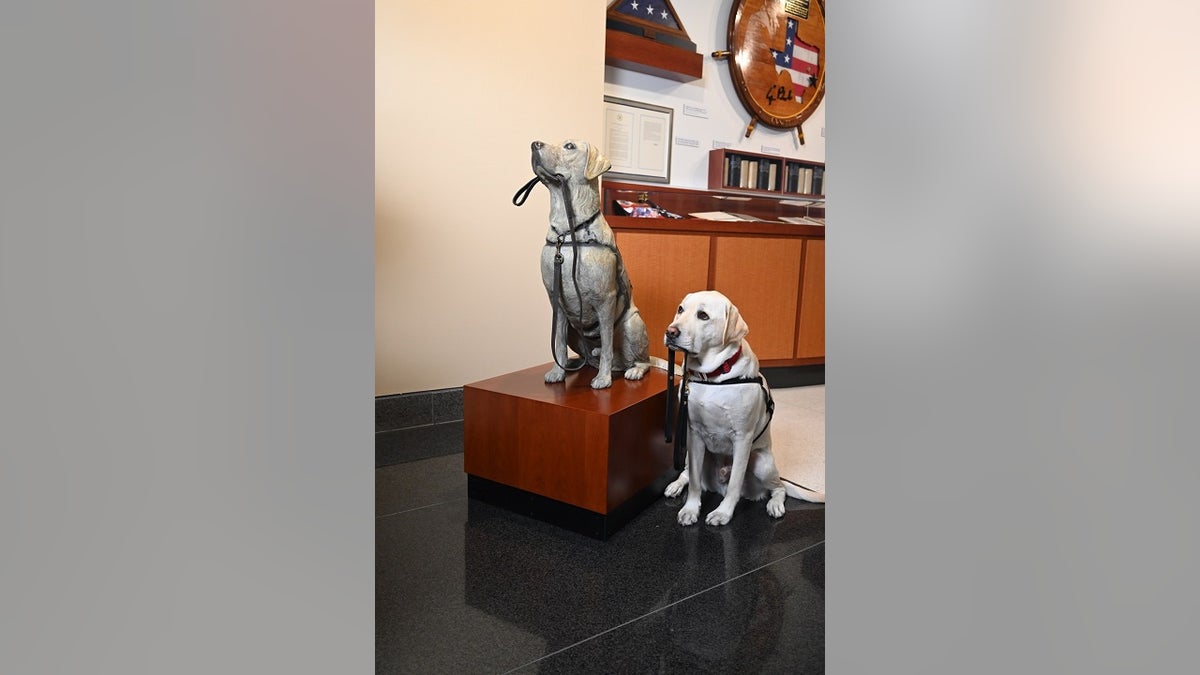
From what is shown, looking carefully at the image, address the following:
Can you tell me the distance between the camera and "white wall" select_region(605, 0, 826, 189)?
405cm

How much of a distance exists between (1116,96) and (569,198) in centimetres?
188

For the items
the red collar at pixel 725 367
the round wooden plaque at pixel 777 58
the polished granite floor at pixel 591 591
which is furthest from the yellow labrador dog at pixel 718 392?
the round wooden plaque at pixel 777 58

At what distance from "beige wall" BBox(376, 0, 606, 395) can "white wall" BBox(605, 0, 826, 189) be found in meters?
0.74

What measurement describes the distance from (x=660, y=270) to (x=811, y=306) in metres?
1.24

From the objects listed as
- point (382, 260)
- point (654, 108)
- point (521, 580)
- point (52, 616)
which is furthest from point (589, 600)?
point (654, 108)

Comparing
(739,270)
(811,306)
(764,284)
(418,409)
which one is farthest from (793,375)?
(418,409)

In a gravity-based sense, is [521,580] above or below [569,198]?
below

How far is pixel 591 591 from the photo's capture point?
1564 millimetres

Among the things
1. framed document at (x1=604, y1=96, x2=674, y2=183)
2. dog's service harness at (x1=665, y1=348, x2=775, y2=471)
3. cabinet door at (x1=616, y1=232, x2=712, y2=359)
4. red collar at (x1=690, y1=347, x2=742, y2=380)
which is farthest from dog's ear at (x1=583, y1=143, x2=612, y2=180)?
framed document at (x1=604, y1=96, x2=674, y2=183)

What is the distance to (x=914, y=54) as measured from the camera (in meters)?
0.27

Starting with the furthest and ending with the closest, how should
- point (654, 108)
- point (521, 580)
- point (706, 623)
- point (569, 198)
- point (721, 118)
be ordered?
point (721, 118)
point (654, 108)
point (569, 198)
point (521, 580)
point (706, 623)

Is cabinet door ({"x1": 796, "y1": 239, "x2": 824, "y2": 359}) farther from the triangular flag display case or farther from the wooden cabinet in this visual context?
the triangular flag display case

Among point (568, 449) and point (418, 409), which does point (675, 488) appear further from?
point (418, 409)

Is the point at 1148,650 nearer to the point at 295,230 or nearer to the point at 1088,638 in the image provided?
the point at 1088,638
